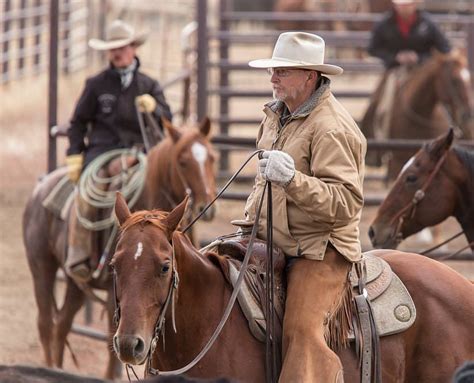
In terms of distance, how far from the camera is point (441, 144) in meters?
7.54

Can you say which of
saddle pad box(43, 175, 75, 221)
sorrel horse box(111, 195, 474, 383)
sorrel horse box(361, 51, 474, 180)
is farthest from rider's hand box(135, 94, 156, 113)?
sorrel horse box(361, 51, 474, 180)

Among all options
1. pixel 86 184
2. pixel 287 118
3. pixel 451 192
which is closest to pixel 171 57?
pixel 86 184

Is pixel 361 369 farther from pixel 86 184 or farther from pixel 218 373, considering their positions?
pixel 86 184

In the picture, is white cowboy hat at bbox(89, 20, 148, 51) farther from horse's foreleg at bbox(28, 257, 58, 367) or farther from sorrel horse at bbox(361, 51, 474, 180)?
sorrel horse at bbox(361, 51, 474, 180)

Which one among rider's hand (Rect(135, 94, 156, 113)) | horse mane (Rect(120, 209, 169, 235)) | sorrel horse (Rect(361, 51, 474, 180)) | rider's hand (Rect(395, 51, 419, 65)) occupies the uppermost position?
horse mane (Rect(120, 209, 169, 235))

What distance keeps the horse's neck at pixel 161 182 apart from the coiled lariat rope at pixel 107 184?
0.10 meters

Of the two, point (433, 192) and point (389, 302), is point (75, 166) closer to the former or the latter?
point (433, 192)

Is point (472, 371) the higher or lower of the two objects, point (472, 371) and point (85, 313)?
the higher

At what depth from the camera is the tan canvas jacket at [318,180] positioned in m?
5.10

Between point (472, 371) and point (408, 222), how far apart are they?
3.75 m

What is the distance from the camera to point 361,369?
5344 millimetres

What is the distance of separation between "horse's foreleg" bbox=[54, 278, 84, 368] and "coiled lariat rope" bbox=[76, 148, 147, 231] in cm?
80

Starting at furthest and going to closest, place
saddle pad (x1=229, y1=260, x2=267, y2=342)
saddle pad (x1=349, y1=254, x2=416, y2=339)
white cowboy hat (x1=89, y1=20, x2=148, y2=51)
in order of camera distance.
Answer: white cowboy hat (x1=89, y1=20, x2=148, y2=51)
saddle pad (x1=349, y1=254, x2=416, y2=339)
saddle pad (x1=229, y1=260, x2=267, y2=342)

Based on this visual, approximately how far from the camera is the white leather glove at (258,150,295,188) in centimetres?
490
